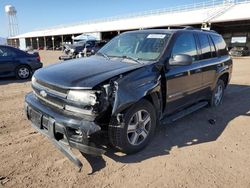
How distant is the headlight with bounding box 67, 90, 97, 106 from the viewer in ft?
11.0

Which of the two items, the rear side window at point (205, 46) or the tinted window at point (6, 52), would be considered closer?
the rear side window at point (205, 46)

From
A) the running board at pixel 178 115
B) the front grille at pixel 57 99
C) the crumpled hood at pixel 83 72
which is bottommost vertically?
the running board at pixel 178 115

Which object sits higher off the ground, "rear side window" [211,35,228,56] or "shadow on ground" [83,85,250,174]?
"rear side window" [211,35,228,56]

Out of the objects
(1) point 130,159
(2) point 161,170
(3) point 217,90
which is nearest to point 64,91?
(1) point 130,159

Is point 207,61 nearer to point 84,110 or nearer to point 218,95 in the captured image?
point 218,95

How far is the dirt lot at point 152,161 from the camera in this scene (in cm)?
343

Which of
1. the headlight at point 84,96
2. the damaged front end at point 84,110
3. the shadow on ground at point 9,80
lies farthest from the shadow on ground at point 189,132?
the shadow on ground at point 9,80

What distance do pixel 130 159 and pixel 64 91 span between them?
143 centimetres

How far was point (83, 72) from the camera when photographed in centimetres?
382

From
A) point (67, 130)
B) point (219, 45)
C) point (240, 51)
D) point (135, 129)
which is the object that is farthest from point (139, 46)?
point (240, 51)

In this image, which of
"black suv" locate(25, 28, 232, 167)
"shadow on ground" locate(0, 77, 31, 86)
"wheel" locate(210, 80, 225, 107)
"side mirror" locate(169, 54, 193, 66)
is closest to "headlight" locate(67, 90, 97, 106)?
"black suv" locate(25, 28, 232, 167)

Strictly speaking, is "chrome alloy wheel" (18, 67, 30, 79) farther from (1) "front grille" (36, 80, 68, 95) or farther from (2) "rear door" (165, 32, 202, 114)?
(2) "rear door" (165, 32, 202, 114)

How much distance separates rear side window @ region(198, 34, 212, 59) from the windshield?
1255 mm

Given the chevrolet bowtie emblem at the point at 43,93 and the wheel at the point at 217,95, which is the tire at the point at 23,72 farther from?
the wheel at the point at 217,95
